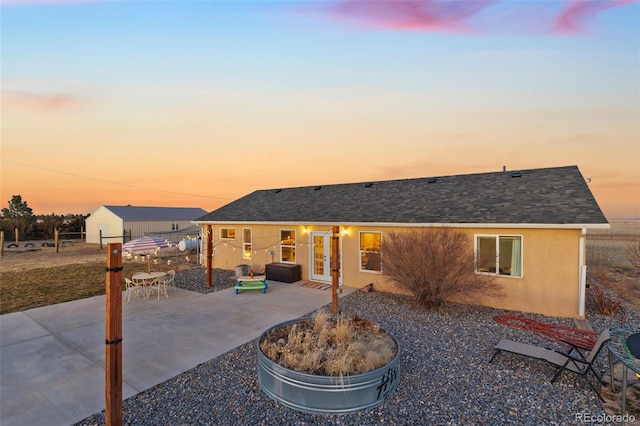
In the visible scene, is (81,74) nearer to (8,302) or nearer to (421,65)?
(8,302)

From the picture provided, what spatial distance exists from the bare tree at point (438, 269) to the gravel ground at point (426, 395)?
1851 millimetres

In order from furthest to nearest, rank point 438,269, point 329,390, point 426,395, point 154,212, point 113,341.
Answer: point 154,212 < point 438,269 < point 426,395 < point 329,390 < point 113,341

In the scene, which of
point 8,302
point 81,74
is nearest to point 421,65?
point 81,74

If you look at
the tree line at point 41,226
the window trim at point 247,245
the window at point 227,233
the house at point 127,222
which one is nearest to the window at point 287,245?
the window trim at point 247,245

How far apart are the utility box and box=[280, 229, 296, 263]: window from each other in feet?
1.93

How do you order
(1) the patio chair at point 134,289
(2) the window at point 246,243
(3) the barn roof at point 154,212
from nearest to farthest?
(1) the patio chair at point 134,289 < (2) the window at point 246,243 < (3) the barn roof at point 154,212


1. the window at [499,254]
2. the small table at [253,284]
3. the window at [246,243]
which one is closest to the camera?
the window at [499,254]

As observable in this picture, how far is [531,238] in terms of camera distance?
26.5ft

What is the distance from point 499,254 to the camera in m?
8.57

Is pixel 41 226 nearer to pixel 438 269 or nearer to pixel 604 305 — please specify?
pixel 438 269

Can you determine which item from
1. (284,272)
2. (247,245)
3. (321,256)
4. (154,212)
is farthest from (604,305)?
(154,212)

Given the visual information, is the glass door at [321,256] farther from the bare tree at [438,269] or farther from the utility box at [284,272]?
the bare tree at [438,269]

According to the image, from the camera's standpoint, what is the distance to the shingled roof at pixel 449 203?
27.0ft

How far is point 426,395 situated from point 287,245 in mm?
9400
